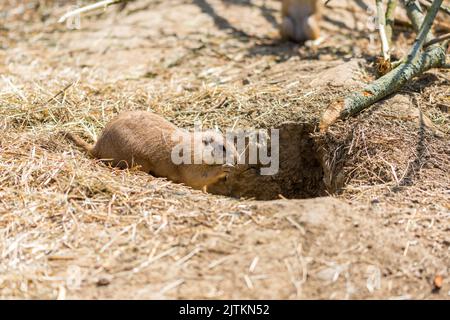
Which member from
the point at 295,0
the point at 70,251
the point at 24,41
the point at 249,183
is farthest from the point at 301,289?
the point at 24,41

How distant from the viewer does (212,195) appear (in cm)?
443

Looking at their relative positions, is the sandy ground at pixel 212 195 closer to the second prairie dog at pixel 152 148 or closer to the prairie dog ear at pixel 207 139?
the second prairie dog at pixel 152 148

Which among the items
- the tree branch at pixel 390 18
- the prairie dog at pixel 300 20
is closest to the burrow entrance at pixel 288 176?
the tree branch at pixel 390 18

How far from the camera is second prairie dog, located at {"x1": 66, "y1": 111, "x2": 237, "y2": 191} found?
4.79 m

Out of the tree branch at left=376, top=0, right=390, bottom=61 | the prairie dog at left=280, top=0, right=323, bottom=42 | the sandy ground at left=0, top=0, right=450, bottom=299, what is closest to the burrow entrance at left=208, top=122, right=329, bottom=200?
the sandy ground at left=0, top=0, right=450, bottom=299

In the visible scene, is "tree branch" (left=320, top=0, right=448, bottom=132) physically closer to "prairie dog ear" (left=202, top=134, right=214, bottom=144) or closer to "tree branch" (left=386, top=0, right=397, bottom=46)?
"tree branch" (left=386, top=0, right=397, bottom=46)

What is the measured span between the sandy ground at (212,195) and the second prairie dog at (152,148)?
179 mm

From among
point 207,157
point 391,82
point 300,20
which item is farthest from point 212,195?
point 300,20

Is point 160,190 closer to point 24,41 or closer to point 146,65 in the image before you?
point 146,65

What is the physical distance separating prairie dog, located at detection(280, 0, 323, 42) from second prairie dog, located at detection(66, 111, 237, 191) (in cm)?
288

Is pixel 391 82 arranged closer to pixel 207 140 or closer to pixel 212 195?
pixel 207 140

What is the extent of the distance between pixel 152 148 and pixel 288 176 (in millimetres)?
1298

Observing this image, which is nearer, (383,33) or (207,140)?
Result: (207,140)

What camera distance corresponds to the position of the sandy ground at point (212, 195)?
3289 mm
